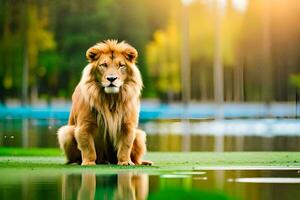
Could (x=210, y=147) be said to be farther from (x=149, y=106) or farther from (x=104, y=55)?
(x=149, y=106)

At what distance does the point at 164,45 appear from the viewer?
39594 mm

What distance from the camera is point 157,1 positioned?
39344 mm

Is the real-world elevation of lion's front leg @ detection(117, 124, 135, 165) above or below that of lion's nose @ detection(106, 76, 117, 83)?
below

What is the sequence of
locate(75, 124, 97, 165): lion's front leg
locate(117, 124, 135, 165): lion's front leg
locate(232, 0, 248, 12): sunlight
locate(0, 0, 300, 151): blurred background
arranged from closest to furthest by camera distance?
1. locate(75, 124, 97, 165): lion's front leg
2. locate(117, 124, 135, 165): lion's front leg
3. locate(0, 0, 300, 151): blurred background
4. locate(232, 0, 248, 12): sunlight

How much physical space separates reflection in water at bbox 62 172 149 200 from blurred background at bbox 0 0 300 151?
1128 inches

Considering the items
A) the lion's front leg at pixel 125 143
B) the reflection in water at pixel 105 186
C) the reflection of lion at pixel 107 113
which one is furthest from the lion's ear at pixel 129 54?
the reflection in water at pixel 105 186

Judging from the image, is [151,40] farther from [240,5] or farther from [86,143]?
[86,143]

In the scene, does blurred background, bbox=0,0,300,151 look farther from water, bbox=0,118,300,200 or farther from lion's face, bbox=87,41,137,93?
water, bbox=0,118,300,200

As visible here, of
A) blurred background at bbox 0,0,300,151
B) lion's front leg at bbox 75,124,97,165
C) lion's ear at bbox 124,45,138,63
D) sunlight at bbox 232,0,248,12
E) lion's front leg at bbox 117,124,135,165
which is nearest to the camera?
lion's front leg at bbox 75,124,97,165

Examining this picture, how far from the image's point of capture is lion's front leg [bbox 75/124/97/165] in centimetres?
873

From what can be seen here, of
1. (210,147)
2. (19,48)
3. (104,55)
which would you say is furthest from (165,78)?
(104,55)

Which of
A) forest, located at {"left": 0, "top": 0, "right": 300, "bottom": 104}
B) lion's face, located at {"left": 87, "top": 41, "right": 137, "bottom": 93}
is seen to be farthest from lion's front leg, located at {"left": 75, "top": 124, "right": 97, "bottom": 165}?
forest, located at {"left": 0, "top": 0, "right": 300, "bottom": 104}

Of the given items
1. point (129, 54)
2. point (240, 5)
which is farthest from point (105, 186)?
point (240, 5)

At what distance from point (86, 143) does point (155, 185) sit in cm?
157
